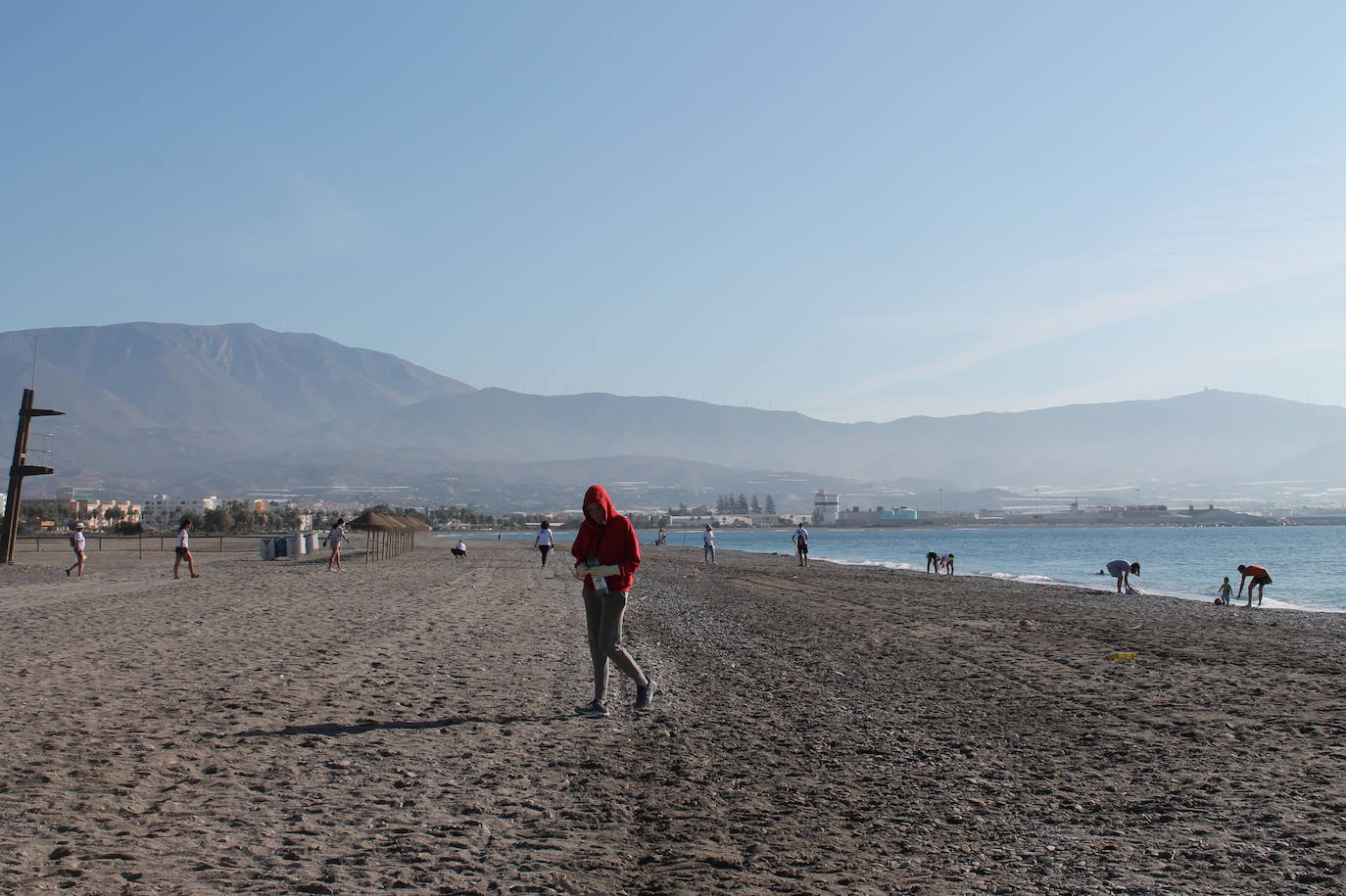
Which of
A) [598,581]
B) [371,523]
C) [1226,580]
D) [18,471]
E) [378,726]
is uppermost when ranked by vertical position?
[18,471]

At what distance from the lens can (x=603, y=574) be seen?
7535mm

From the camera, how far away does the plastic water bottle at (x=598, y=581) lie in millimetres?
7539

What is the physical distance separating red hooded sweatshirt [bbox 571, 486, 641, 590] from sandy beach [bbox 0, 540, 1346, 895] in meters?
1.02

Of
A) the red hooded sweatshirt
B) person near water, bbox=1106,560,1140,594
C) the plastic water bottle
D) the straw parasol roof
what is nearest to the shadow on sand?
the plastic water bottle

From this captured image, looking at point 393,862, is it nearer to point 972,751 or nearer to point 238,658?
point 972,751

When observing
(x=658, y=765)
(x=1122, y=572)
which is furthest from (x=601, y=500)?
(x=1122, y=572)

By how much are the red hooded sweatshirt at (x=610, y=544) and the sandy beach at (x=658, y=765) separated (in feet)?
3.36

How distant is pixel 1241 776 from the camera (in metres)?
6.29

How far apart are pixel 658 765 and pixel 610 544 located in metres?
1.74

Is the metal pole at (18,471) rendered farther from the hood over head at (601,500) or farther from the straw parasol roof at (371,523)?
the hood over head at (601,500)

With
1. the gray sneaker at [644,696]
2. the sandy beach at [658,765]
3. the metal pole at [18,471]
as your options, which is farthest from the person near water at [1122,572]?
the metal pole at [18,471]

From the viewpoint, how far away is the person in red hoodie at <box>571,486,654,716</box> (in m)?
7.54

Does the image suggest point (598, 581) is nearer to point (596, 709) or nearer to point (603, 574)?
point (603, 574)

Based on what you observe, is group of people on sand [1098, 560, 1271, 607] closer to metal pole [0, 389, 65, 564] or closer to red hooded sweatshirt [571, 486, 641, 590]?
red hooded sweatshirt [571, 486, 641, 590]
